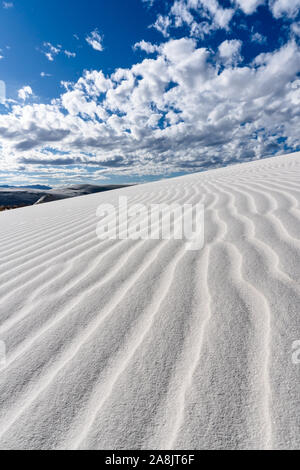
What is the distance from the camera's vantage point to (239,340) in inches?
41.1

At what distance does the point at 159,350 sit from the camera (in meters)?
1.05

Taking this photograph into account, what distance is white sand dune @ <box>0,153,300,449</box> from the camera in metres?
0.77

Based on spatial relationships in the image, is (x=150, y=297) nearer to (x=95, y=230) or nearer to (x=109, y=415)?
(x=109, y=415)

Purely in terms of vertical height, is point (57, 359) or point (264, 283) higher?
point (264, 283)

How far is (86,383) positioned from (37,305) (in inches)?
30.0

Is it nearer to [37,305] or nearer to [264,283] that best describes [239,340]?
[264,283]

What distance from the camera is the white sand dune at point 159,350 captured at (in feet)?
2.52

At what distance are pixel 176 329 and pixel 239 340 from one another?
0.28m

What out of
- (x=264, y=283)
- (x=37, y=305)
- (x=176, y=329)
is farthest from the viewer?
(x=37, y=305)

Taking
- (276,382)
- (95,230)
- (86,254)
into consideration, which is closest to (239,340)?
(276,382)

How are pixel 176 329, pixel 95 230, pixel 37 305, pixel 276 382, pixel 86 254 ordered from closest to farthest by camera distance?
1. pixel 276 382
2. pixel 176 329
3. pixel 37 305
4. pixel 86 254
5. pixel 95 230

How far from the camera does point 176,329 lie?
117 centimetres
